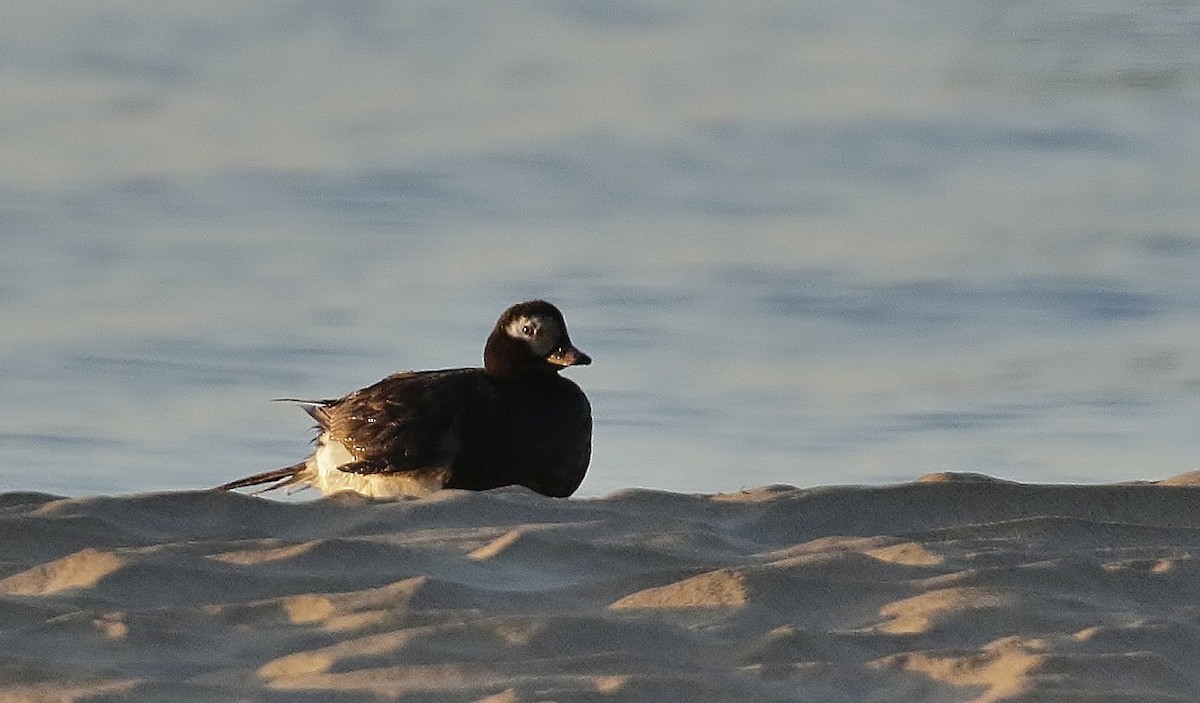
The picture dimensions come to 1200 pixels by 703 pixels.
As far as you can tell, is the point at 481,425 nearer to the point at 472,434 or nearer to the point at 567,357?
the point at 472,434

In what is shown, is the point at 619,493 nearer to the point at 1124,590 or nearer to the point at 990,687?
the point at 1124,590

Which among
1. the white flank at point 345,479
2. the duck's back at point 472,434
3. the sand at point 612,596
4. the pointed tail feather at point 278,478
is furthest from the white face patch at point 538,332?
the sand at point 612,596

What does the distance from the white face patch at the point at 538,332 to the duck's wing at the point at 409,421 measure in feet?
0.69

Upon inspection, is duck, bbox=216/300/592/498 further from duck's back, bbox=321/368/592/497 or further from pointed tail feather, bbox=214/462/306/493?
pointed tail feather, bbox=214/462/306/493

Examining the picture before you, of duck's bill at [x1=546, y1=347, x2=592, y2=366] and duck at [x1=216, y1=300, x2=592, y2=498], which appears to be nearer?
duck at [x1=216, y1=300, x2=592, y2=498]

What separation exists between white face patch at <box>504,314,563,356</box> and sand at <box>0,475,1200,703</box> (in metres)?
1.90

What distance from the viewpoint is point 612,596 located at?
17.6ft

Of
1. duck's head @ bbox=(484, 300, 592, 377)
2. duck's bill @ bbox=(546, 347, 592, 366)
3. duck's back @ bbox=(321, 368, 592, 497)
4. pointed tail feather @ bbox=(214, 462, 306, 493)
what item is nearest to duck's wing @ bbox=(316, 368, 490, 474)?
duck's back @ bbox=(321, 368, 592, 497)

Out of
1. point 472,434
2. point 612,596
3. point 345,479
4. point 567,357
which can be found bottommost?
point 612,596

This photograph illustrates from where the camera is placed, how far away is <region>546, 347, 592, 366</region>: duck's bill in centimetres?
860

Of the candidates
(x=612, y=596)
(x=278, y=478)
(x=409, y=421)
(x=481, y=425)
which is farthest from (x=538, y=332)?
(x=612, y=596)

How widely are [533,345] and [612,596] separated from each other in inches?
131

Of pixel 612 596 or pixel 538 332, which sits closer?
pixel 612 596

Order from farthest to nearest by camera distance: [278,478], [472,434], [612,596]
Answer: [278,478] → [472,434] → [612,596]
